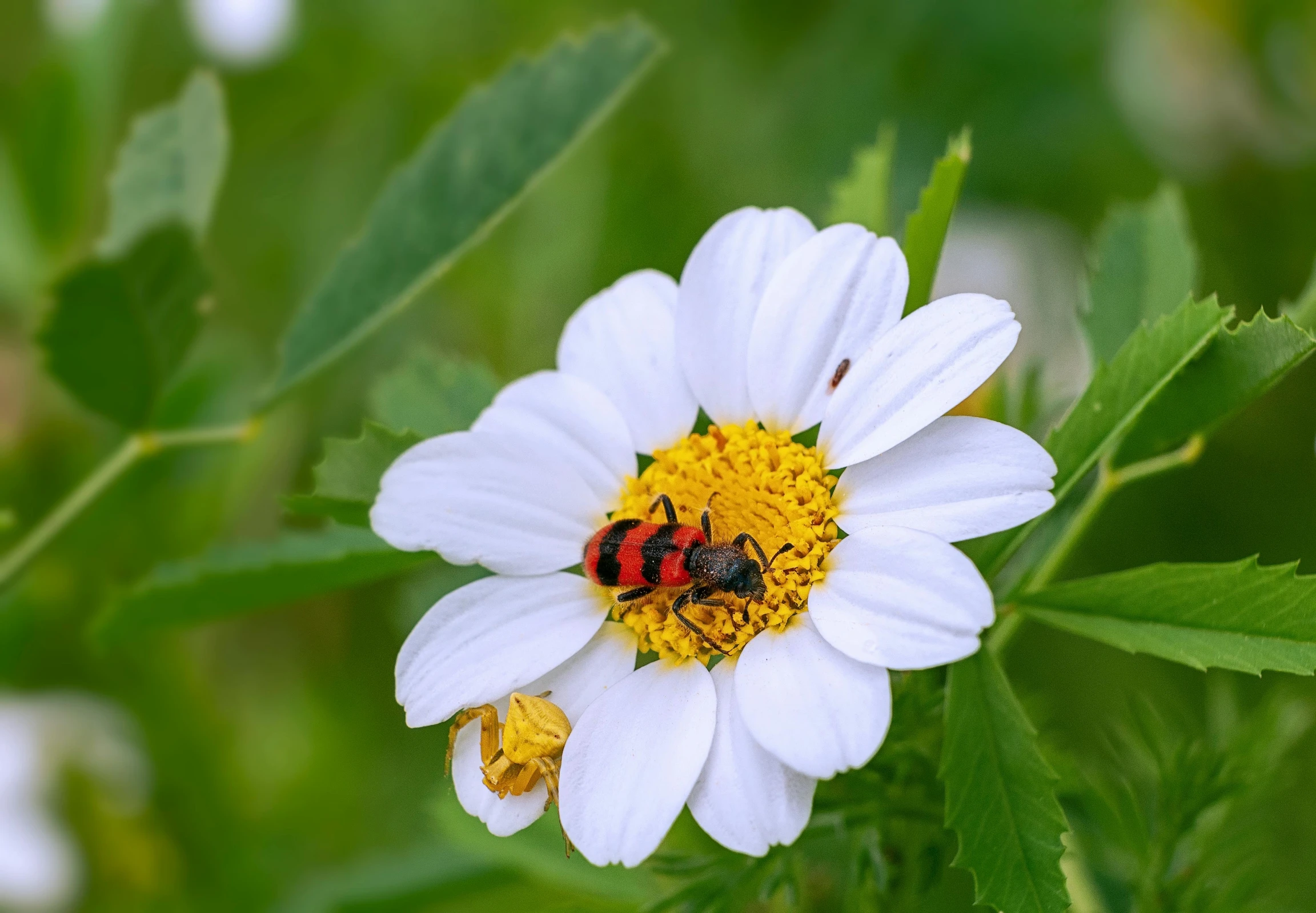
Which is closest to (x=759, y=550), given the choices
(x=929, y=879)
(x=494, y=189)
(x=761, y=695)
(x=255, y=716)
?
(x=761, y=695)

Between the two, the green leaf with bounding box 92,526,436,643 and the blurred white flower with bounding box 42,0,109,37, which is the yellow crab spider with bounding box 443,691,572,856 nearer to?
the green leaf with bounding box 92,526,436,643

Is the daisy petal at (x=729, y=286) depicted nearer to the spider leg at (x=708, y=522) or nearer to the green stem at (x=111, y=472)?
the spider leg at (x=708, y=522)

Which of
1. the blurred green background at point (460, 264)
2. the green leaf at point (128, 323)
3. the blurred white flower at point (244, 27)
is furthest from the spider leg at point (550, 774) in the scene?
the blurred white flower at point (244, 27)

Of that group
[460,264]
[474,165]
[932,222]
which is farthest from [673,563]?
[460,264]

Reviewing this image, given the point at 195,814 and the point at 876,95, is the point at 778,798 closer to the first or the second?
the point at 195,814

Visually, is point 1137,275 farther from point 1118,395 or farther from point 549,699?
point 549,699

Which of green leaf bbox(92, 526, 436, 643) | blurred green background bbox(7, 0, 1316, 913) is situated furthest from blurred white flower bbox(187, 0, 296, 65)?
green leaf bbox(92, 526, 436, 643)
